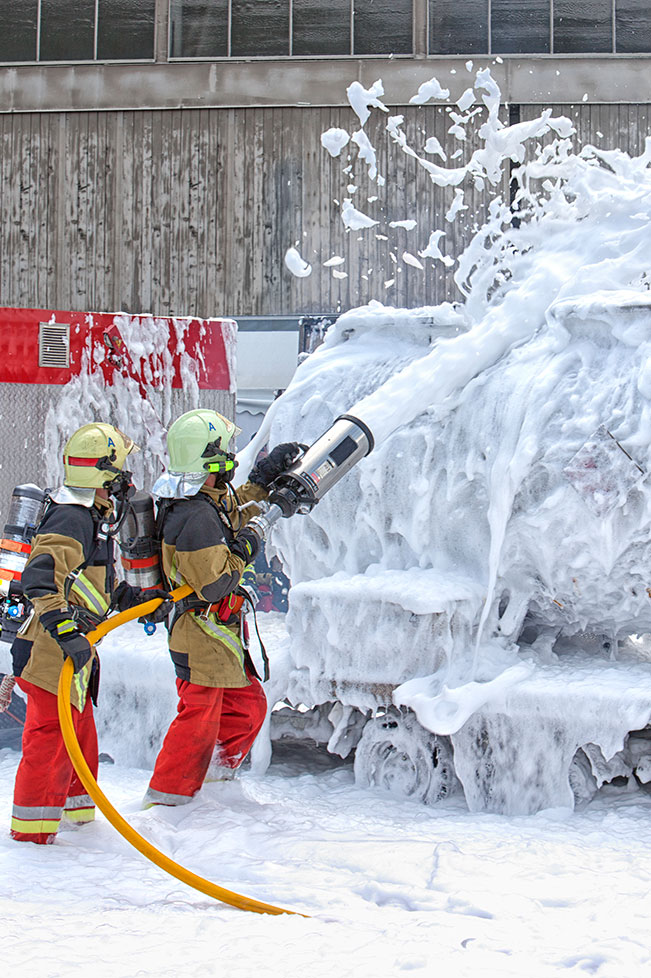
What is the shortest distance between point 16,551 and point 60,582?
50cm

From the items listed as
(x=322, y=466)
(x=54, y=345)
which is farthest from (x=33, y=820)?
(x=54, y=345)

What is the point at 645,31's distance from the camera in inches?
446

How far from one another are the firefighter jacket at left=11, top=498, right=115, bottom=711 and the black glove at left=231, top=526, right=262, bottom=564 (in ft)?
1.72

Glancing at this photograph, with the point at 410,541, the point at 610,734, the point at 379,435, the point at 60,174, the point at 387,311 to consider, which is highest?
the point at 60,174

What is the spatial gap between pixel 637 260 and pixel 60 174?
32.1 ft

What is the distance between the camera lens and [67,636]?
10.3 ft

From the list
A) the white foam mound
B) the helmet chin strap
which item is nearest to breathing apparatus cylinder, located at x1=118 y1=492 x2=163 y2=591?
the helmet chin strap

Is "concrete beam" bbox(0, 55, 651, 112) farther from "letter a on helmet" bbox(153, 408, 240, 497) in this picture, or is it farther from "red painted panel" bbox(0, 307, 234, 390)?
"letter a on helmet" bbox(153, 408, 240, 497)

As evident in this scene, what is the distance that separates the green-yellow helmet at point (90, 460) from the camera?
135 inches

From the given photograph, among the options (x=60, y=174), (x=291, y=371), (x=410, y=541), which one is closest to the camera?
(x=410, y=541)

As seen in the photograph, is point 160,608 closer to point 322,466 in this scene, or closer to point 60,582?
point 60,582

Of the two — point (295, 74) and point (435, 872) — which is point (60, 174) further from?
point (435, 872)

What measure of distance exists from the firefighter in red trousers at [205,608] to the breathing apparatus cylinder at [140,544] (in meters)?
0.06

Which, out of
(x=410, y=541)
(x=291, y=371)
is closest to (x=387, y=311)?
(x=410, y=541)
